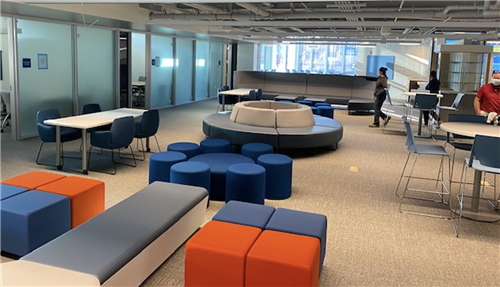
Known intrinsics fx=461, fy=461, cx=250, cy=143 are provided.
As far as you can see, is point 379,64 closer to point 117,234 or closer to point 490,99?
point 490,99

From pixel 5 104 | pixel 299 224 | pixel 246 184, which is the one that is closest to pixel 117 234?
pixel 299 224

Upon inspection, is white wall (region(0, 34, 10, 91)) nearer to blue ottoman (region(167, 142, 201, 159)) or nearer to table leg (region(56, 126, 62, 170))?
table leg (region(56, 126, 62, 170))

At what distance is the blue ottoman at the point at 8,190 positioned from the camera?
4.36 meters

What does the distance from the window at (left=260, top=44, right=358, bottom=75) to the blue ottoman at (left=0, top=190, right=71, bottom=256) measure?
22520 millimetres

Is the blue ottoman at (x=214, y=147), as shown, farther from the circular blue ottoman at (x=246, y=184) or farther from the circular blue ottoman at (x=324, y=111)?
the circular blue ottoman at (x=324, y=111)

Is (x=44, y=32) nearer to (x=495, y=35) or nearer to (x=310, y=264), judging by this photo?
(x=310, y=264)

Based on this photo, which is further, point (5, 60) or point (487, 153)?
point (5, 60)

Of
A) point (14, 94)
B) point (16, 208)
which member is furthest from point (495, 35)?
point (16, 208)

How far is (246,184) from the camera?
5504 millimetres

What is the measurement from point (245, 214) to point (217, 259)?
757mm

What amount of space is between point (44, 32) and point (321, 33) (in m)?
9.75

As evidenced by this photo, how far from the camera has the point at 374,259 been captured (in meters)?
4.45

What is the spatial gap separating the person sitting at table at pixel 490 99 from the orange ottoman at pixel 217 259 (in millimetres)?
5821

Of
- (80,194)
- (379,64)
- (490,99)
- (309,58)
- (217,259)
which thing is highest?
(309,58)
